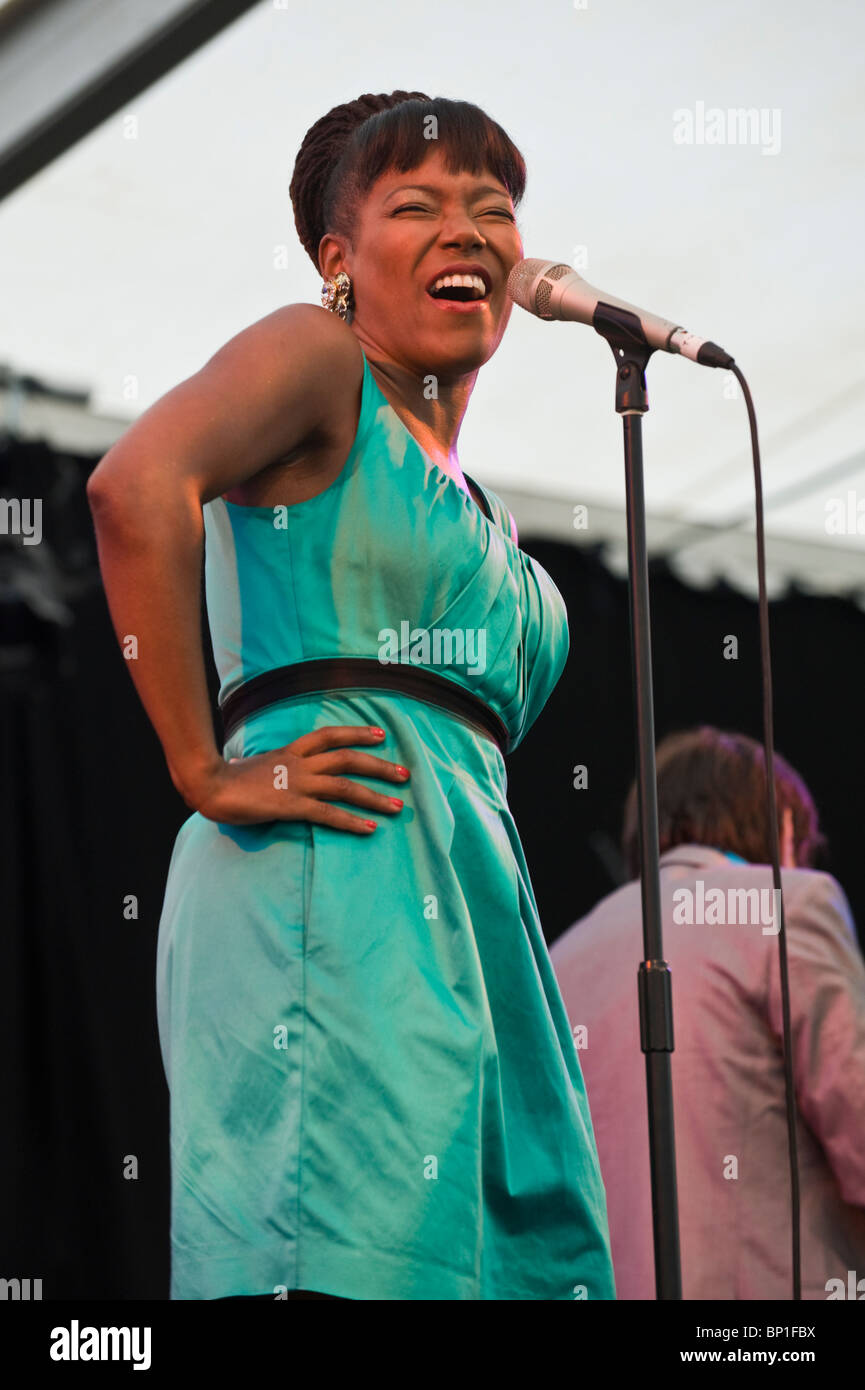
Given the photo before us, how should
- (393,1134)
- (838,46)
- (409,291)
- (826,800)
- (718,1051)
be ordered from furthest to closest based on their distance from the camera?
(826,800) < (838,46) < (718,1051) < (409,291) < (393,1134)

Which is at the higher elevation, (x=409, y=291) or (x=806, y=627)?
(x=806, y=627)

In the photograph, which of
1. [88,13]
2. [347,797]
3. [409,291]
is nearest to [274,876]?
[347,797]

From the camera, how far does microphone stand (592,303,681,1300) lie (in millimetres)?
1410

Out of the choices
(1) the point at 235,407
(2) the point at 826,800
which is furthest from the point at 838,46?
(1) the point at 235,407

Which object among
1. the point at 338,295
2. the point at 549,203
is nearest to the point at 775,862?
the point at 338,295

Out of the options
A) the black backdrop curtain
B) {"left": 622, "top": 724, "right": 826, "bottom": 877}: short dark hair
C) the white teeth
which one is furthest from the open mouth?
the black backdrop curtain

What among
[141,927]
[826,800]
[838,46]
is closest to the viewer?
[838,46]

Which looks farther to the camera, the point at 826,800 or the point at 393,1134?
the point at 826,800

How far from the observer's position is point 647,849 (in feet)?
4.86

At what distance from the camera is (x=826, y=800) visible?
4305 mm

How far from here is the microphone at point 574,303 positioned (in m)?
1.57

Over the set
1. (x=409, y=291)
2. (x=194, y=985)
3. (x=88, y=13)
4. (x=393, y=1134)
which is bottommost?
(x=393, y=1134)

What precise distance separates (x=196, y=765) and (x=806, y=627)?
336 centimetres

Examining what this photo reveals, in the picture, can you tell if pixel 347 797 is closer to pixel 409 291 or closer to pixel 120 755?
pixel 409 291
